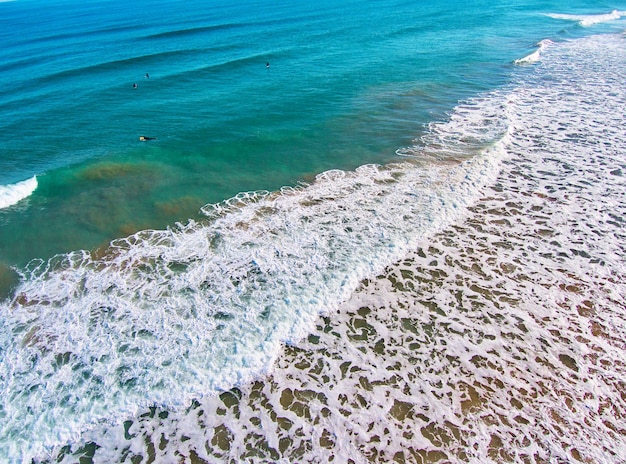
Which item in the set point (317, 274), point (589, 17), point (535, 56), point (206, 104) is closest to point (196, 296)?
point (317, 274)

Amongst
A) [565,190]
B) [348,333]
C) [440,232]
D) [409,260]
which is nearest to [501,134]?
[565,190]

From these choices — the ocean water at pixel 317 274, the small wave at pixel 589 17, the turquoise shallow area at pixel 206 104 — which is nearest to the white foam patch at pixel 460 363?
the ocean water at pixel 317 274

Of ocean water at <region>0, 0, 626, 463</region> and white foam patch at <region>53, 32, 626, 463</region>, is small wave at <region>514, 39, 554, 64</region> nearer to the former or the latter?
ocean water at <region>0, 0, 626, 463</region>

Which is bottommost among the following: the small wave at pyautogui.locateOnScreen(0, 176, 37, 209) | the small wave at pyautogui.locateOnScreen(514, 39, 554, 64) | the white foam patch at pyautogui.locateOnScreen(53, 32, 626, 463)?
the white foam patch at pyautogui.locateOnScreen(53, 32, 626, 463)

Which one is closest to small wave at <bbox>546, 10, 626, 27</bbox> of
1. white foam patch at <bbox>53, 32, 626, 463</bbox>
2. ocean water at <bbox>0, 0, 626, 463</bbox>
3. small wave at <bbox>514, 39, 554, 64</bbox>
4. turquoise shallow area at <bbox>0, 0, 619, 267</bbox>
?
turquoise shallow area at <bbox>0, 0, 619, 267</bbox>

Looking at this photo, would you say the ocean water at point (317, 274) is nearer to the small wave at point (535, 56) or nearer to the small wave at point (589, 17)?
the small wave at point (535, 56)

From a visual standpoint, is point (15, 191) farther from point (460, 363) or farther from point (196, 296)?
point (460, 363)

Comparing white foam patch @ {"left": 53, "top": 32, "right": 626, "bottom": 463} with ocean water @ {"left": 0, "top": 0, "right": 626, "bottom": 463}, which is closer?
white foam patch @ {"left": 53, "top": 32, "right": 626, "bottom": 463}

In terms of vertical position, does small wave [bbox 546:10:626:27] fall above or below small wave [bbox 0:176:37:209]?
above
